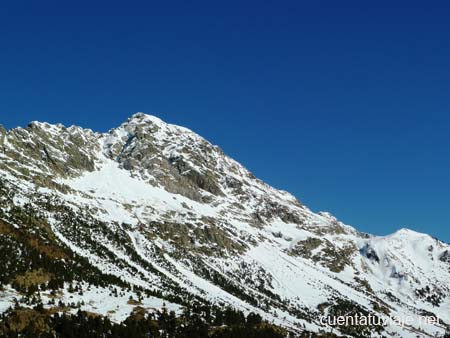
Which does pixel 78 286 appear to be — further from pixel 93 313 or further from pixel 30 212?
pixel 30 212

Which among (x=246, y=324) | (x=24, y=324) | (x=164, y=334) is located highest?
(x=246, y=324)

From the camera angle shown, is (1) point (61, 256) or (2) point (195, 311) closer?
(2) point (195, 311)

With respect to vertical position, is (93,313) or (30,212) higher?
(30,212)

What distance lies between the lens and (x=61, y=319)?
7338cm

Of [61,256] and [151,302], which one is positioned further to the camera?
[61,256]

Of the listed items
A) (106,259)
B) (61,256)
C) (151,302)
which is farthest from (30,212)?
(151,302)

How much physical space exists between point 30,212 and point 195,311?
400 ft

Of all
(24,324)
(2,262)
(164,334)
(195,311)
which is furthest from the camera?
(2,262)

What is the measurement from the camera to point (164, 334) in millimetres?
78562

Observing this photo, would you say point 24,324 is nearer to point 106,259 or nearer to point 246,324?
point 246,324

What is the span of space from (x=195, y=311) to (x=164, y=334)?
15688mm

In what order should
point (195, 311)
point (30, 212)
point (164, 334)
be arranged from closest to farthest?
point (164, 334) < point (195, 311) < point (30, 212)

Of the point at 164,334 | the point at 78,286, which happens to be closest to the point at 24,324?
the point at 164,334

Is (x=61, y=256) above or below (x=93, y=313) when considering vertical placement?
above
